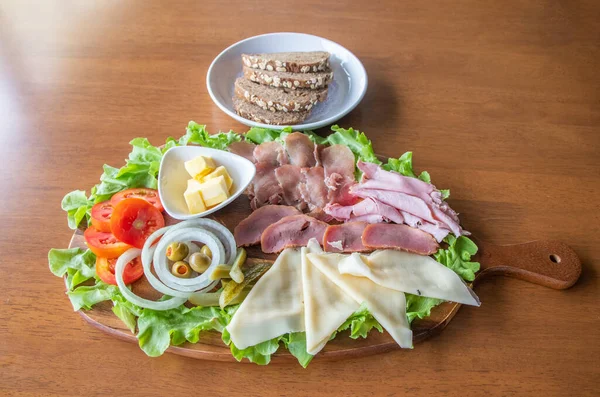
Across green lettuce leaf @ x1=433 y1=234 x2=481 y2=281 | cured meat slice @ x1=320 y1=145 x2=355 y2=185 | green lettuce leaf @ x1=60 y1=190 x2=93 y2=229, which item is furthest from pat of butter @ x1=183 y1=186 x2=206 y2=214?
green lettuce leaf @ x1=433 y1=234 x2=481 y2=281

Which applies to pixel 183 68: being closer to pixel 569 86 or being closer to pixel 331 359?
pixel 331 359

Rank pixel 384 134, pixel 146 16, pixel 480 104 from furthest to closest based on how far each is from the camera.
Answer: pixel 146 16
pixel 480 104
pixel 384 134

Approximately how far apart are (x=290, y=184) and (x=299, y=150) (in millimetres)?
183

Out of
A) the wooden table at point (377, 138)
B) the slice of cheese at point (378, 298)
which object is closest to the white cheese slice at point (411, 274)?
the slice of cheese at point (378, 298)

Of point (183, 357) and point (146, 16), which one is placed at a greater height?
point (146, 16)

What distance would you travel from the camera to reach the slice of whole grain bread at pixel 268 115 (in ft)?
8.65

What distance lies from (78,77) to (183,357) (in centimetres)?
197

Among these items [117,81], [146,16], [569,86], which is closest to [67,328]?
[117,81]

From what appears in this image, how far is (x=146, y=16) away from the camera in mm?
3539

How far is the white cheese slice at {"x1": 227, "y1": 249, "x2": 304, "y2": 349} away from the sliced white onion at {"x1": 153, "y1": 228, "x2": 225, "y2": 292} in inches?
8.1

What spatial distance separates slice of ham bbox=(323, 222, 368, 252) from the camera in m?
2.13

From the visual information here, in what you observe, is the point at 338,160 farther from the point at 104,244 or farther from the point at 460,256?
the point at 104,244

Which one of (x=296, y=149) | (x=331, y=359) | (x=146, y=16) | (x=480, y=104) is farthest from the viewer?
(x=146, y=16)

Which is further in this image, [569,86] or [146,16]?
[146,16]
